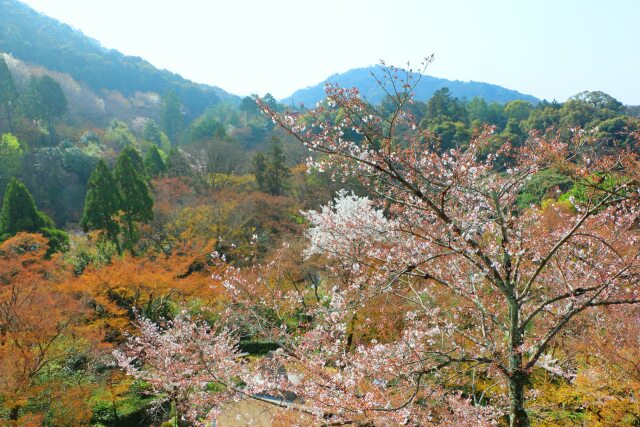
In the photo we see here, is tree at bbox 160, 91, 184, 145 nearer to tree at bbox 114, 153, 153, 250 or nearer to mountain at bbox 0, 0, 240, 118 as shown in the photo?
mountain at bbox 0, 0, 240, 118

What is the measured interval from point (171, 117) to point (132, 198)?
119 ft

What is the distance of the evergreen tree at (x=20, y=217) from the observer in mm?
16875

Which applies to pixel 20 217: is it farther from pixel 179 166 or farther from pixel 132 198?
pixel 179 166

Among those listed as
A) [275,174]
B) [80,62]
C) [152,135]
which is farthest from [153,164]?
[80,62]

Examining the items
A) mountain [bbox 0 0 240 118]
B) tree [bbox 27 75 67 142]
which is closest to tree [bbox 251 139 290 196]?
tree [bbox 27 75 67 142]

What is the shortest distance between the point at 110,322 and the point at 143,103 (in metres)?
57.5

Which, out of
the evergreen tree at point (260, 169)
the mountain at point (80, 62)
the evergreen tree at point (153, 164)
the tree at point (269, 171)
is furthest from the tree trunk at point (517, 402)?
the mountain at point (80, 62)

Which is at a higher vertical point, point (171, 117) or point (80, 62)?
point (80, 62)

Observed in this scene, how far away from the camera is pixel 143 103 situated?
61188mm

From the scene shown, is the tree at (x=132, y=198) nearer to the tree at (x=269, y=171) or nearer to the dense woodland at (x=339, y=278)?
the dense woodland at (x=339, y=278)

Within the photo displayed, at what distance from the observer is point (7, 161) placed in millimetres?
26062

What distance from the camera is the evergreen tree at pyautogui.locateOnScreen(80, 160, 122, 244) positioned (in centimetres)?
1809

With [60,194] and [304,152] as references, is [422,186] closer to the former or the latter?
[304,152]

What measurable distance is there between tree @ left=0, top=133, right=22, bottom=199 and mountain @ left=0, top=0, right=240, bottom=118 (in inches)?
1312
